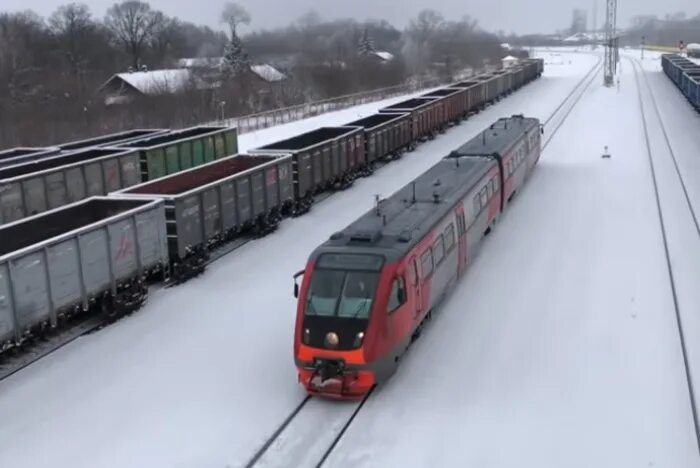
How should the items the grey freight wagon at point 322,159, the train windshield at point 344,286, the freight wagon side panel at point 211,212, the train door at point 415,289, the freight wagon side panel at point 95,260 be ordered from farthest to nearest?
the grey freight wagon at point 322,159 → the freight wagon side panel at point 211,212 → the freight wagon side panel at point 95,260 → the train door at point 415,289 → the train windshield at point 344,286

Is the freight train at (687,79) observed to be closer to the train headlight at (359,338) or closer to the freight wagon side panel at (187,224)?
the freight wagon side panel at (187,224)

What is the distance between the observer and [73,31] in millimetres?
88062

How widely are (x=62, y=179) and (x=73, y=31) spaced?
71301 mm

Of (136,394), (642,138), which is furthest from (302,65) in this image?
(136,394)

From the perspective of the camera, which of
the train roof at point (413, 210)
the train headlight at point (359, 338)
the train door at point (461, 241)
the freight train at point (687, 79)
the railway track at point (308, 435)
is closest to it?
the railway track at point (308, 435)

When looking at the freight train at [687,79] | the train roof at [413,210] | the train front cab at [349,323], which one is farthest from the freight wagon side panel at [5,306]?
the freight train at [687,79]

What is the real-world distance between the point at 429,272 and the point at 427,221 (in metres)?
1.12

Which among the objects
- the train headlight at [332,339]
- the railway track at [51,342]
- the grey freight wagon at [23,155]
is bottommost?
the railway track at [51,342]

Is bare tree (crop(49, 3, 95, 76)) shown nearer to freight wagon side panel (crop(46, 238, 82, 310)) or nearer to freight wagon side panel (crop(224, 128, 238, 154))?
freight wagon side panel (crop(224, 128, 238, 154))

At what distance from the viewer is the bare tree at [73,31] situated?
84.6 m

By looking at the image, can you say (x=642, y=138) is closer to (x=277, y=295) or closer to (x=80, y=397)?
(x=277, y=295)

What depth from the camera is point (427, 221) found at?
599 inches

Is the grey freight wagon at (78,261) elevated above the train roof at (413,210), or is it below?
below

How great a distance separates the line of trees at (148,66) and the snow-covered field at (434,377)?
38.0 metres
